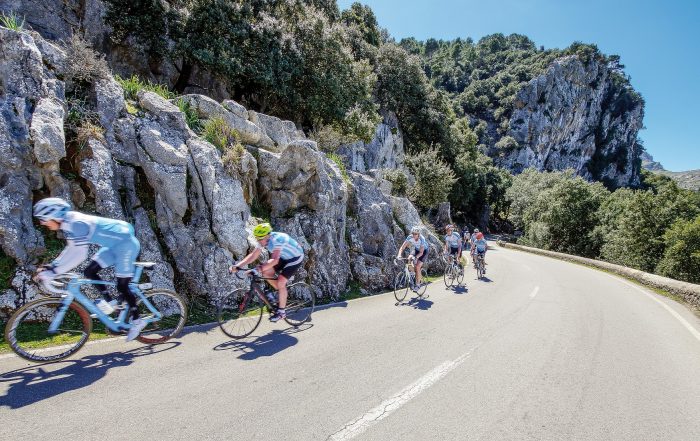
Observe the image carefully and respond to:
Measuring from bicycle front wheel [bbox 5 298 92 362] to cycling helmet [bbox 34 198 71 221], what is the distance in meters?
1.16

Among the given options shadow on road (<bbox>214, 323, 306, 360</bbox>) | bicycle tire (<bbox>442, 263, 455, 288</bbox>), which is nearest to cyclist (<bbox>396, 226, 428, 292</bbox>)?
bicycle tire (<bbox>442, 263, 455, 288</bbox>)

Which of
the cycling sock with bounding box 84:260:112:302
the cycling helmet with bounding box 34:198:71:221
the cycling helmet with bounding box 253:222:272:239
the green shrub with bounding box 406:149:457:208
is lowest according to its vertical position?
the cycling sock with bounding box 84:260:112:302

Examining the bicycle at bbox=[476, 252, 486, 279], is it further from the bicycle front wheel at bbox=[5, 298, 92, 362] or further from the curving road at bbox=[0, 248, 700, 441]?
the bicycle front wheel at bbox=[5, 298, 92, 362]

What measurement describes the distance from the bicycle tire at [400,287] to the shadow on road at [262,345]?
4.14 meters

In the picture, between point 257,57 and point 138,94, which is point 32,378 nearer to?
point 138,94

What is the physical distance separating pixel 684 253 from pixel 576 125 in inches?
3606

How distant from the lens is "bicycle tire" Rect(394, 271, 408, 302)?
993cm

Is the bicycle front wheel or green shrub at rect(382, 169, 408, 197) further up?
green shrub at rect(382, 169, 408, 197)

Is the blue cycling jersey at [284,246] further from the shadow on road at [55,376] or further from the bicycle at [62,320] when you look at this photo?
the shadow on road at [55,376]

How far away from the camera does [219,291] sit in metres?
7.67

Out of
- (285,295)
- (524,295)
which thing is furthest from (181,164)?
(524,295)

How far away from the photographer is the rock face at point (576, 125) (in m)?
97.9

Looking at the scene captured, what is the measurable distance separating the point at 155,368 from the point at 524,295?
37.5 ft

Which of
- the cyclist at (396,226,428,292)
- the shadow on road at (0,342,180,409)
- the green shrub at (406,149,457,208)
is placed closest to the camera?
the shadow on road at (0,342,180,409)
